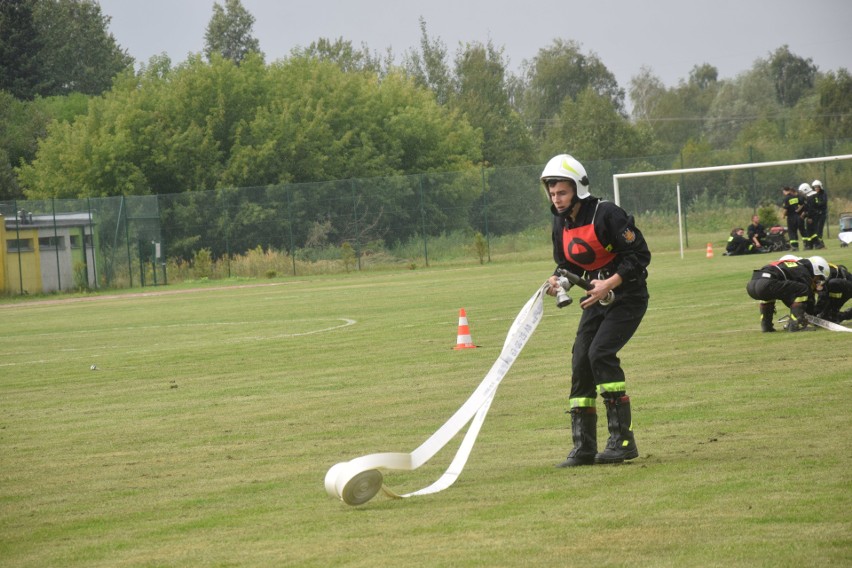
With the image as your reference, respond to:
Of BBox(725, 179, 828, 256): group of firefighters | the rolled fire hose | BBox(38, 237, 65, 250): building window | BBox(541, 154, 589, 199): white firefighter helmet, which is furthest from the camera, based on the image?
BBox(38, 237, 65, 250): building window

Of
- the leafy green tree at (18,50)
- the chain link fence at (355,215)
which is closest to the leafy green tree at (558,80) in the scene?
the leafy green tree at (18,50)

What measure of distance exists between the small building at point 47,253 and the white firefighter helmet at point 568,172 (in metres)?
40.4

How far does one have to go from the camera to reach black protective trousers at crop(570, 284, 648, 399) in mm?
8156

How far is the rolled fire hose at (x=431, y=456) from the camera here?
7.04 meters

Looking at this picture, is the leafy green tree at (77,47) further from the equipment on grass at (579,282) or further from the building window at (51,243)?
the equipment on grass at (579,282)

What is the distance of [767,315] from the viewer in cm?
1553

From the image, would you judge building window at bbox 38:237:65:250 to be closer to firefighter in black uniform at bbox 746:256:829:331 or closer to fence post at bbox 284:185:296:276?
fence post at bbox 284:185:296:276

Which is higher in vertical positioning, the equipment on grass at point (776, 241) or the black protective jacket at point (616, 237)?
the black protective jacket at point (616, 237)

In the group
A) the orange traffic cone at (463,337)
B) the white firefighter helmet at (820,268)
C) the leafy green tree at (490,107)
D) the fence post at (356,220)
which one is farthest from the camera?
the leafy green tree at (490,107)

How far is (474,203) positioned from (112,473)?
4259 centimetres

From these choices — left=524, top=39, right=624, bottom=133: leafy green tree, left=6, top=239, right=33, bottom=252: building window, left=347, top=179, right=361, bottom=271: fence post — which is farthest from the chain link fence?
left=524, top=39, right=624, bottom=133: leafy green tree

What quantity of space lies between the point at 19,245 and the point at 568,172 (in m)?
40.6

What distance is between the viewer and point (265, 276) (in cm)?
4922

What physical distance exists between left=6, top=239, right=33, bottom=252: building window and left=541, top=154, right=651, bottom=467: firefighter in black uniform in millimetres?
40333
